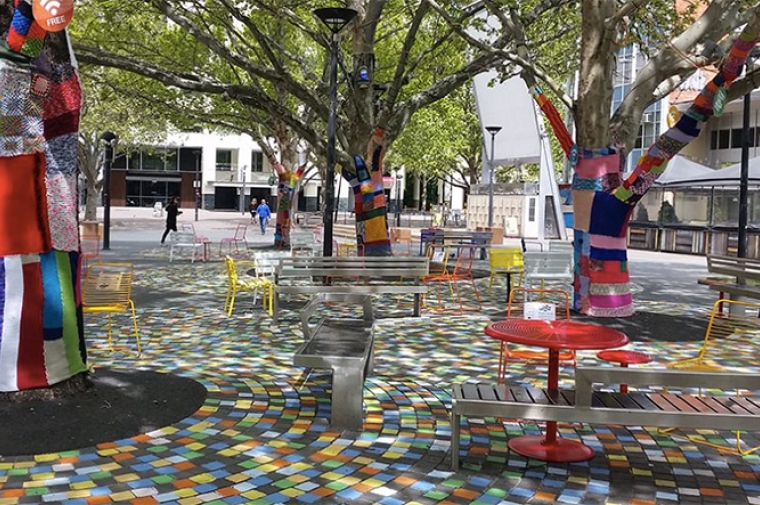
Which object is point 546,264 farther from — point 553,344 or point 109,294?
point 553,344

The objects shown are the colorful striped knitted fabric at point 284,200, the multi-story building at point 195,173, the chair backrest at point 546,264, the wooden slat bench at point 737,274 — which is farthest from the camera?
the multi-story building at point 195,173

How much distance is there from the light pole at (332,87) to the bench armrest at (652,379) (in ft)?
29.1

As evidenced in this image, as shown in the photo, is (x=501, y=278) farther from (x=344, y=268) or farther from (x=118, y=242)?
(x=118, y=242)

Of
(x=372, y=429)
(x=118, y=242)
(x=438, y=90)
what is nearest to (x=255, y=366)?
(x=372, y=429)

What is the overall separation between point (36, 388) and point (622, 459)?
440 cm

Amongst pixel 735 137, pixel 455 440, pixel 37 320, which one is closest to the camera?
pixel 455 440

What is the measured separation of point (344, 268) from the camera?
11.2 metres

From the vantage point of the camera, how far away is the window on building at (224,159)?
77500 mm

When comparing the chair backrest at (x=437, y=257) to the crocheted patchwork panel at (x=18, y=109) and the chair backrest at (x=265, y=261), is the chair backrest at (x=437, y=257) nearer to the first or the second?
the chair backrest at (x=265, y=261)

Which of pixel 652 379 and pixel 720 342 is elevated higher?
pixel 652 379

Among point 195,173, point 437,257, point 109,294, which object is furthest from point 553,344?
point 195,173

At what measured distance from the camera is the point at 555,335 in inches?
217

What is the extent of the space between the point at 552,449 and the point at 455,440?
0.81 metres

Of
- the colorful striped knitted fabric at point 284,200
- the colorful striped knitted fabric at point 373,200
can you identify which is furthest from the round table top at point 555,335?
the colorful striped knitted fabric at point 284,200
